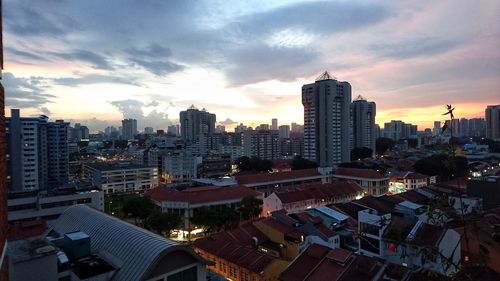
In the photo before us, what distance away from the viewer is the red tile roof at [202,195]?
22.6 m

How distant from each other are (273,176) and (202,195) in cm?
1160

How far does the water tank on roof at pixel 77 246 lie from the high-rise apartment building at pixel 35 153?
84.1 feet

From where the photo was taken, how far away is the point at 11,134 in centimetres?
3112

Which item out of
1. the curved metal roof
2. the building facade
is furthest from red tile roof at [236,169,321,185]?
the curved metal roof

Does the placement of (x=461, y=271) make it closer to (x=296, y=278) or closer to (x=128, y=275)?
(x=128, y=275)

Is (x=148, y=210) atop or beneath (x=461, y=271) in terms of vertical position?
beneath

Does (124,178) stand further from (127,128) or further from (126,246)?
(127,128)

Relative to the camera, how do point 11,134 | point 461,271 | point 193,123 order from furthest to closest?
point 193,123 → point 11,134 → point 461,271

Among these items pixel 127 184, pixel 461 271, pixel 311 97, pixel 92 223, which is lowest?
pixel 127 184

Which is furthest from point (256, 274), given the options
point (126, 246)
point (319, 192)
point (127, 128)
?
point (127, 128)

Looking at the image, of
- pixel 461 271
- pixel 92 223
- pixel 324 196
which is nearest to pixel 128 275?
pixel 92 223

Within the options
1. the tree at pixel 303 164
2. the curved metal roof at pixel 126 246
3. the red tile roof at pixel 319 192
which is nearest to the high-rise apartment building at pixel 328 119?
the tree at pixel 303 164

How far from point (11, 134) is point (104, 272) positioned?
100 ft

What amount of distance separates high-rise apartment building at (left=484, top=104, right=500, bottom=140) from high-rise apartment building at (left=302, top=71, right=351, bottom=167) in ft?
140
